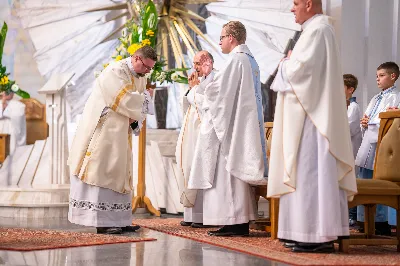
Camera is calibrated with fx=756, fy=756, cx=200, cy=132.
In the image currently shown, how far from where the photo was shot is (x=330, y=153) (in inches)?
181

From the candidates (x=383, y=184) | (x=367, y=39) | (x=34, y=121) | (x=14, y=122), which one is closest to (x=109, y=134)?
(x=383, y=184)

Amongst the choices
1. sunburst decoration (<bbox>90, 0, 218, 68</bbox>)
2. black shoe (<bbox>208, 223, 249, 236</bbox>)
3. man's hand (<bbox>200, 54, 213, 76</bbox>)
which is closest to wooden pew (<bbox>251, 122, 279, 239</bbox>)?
black shoe (<bbox>208, 223, 249, 236</bbox>)

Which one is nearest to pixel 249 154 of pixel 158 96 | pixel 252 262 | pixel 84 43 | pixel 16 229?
pixel 252 262

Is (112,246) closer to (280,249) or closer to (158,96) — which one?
(280,249)

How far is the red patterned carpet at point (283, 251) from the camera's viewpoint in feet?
14.1

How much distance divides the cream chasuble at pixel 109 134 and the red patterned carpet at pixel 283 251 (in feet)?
2.18

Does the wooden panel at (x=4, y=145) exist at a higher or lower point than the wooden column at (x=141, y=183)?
higher

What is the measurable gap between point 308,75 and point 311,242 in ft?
3.40

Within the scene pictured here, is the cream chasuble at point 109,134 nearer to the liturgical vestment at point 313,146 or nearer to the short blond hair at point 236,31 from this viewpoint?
the short blond hair at point 236,31

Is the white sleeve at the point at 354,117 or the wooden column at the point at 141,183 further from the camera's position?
the wooden column at the point at 141,183

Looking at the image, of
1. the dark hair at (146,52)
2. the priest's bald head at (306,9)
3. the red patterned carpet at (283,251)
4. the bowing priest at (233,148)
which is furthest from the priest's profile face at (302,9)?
the dark hair at (146,52)

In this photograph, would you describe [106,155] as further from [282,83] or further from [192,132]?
[282,83]

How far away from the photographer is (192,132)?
23.7 feet

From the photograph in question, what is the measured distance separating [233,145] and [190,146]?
1.43 metres
